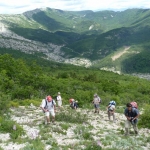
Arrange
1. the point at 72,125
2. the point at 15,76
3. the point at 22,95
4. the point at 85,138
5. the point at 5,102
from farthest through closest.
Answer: the point at 15,76, the point at 22,95, the point at 5,102, the point at 72,125, the point at 85,138

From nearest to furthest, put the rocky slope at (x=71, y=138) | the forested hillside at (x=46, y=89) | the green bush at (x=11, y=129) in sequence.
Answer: the rocky slope at (x=71, y=138) < the green bush at (x=11, y=129) < the forested hillside at (x=46, y=89)

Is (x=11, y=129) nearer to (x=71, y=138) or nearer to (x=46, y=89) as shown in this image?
(x=71, y=138)

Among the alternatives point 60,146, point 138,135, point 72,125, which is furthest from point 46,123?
point 138,135

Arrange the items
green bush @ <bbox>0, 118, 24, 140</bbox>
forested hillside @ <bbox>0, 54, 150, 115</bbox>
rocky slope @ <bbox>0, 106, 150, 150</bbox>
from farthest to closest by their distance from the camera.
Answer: forested hillside @ <bbox>0, 54, 150, 115</bbox> → green bush @ <bbox>0, 118, 24, 140</bbox> → rocky slope @ <bbox>0, 106, 150, 150</bbox>

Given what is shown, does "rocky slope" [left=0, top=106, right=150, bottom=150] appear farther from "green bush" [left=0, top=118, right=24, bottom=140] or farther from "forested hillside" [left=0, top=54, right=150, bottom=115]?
"forested hillside" [left=0, top=54, right=150, bottom=115]

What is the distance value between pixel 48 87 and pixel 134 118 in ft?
166

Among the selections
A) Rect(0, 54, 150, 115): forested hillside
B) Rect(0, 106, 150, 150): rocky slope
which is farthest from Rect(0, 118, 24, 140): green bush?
Rect(0, 54, 150, 115): forested hillside

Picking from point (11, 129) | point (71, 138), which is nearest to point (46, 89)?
point (11, 129)

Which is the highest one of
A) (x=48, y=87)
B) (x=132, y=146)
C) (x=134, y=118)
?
(x=48, y=87)

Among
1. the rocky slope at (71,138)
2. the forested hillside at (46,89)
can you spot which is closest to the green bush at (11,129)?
the rocky slope at (71,138)

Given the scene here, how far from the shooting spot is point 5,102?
2959 centimetres

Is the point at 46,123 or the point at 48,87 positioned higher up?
the point at 48,87

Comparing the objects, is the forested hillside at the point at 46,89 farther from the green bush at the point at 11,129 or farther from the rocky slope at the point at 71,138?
the green bush at the point at 11,129

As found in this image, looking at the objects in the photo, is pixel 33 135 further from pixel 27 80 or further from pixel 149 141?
pixel 27 80
